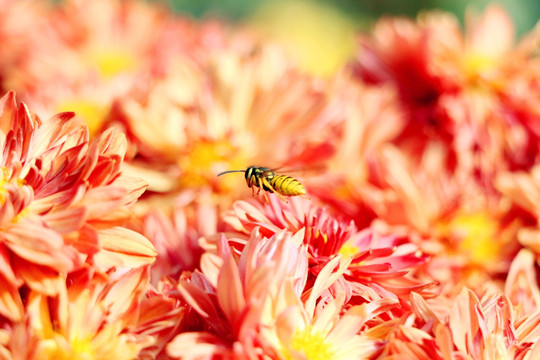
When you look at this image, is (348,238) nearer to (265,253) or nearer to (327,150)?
(265,253)

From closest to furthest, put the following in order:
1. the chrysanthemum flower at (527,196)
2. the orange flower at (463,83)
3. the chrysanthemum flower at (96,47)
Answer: the chrysanthemum flower at (527,196) → the orange flower at (463,83) → the chrysanthemum flower at (96,47)

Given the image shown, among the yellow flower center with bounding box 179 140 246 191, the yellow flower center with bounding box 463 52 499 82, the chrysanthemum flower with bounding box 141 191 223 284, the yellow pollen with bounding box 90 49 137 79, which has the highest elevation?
the yellow flower center with bounding box 463 52 499 82

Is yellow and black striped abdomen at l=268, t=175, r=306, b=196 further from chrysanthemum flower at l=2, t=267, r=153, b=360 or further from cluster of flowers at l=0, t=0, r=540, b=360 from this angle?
chrysanthemum flower at l=2, t=267, r=153, b=360

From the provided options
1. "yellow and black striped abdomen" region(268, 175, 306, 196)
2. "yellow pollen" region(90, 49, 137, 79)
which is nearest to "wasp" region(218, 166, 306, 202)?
"yellow and black striped abdomen" region(268, 175, 306, 196)

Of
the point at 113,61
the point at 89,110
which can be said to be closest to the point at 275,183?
the point at 89,110

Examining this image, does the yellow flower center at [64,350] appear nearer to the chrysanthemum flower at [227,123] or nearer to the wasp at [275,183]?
the wasp at [275,183]

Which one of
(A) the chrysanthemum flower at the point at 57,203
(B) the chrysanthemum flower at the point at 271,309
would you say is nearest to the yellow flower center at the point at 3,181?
(A) the chrysanthemum flower at the point at 57,203
